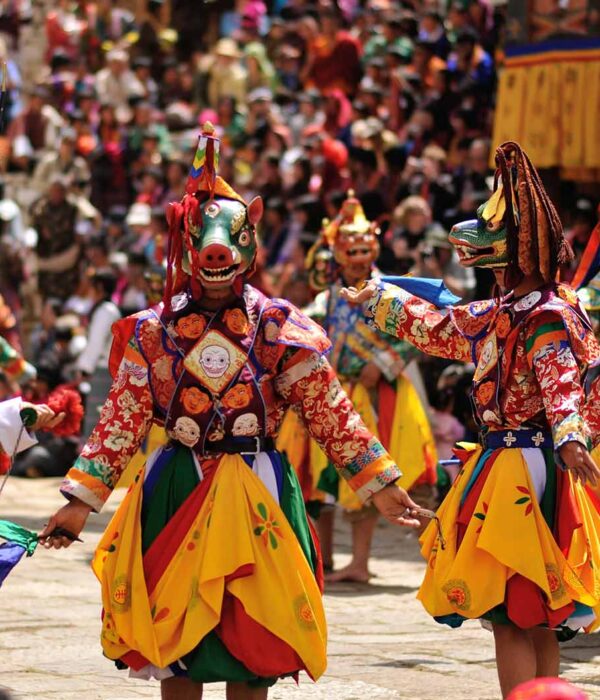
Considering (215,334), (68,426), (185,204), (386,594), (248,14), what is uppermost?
(248,14)

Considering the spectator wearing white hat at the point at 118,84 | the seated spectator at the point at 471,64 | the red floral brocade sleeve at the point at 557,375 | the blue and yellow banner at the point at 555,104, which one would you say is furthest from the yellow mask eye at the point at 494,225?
the spectator wearing white hat at the point at 118,84

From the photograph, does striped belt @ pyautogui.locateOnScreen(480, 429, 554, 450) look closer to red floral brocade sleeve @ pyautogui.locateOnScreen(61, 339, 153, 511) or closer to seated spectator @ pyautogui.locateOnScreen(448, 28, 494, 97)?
red floral brocade sleeve @ pyautogui.locateOnScreen(61, 339, 153, 511)

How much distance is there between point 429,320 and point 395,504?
100cm

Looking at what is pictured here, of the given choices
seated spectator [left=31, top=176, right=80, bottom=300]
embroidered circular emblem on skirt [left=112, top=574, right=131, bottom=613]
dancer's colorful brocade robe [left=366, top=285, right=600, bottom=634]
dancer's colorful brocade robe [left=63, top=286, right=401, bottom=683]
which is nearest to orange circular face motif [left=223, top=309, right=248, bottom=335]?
dancer's colorful brocade robe [left=63, top=286, right=401, bottom=683]

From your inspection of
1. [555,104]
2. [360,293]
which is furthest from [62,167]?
[360,293]

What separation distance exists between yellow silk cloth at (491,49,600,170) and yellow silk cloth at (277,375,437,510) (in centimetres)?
358

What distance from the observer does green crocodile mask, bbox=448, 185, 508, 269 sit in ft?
19.3

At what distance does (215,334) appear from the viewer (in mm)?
5348

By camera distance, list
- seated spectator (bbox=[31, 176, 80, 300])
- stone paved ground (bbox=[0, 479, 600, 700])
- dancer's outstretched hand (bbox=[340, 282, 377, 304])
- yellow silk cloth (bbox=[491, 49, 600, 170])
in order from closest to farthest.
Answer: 1. dancer's outstretched hand (bbox=[340, 282, 377, 304])
2. stone paved ground (bbox=[0, 479, 600, 700])
3. yellow silk cloth (bbox=[491, 49, 600, 170])
4. seated spectator (bbox=[31, 176, 80, 300])

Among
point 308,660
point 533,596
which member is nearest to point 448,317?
point 533,596

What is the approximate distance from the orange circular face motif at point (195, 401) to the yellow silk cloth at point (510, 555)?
41.5 inches

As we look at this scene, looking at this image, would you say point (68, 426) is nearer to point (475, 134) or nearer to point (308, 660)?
point (308, 660)

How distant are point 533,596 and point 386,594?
3.28 meters

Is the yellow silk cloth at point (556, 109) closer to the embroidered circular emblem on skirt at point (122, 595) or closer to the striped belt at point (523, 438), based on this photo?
the striped belt at point (523, 438)
